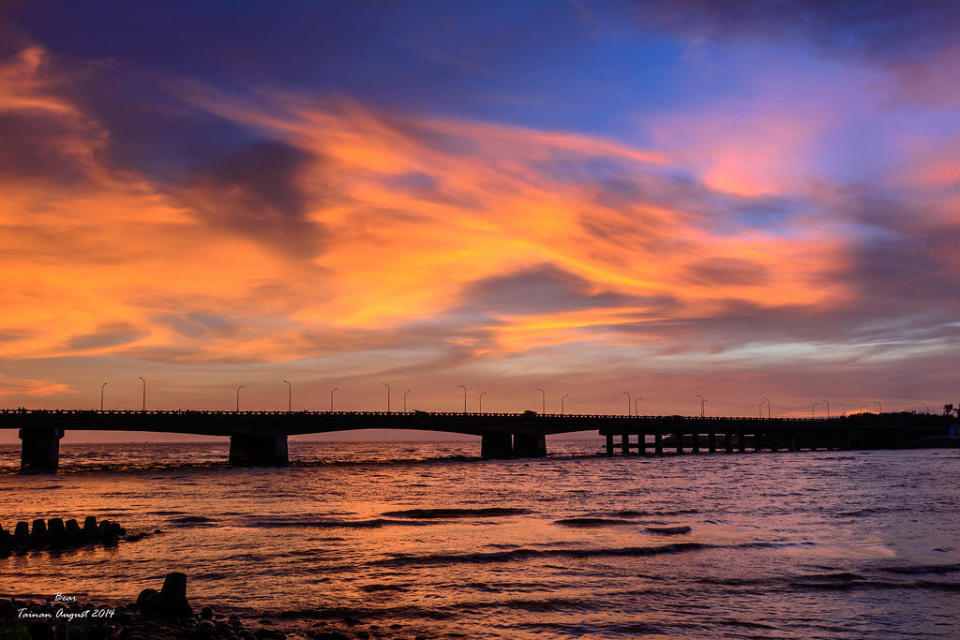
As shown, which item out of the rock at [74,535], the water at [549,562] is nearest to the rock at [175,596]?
the water at [549,562]

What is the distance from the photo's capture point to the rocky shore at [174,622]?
59.5 ft

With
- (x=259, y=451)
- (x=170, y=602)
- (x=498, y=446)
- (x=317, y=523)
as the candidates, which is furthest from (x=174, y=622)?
(x=498, y=446)

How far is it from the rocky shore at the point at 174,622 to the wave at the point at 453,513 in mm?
28302

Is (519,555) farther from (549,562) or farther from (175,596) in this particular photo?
(175,596)

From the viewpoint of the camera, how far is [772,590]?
26.1 meters

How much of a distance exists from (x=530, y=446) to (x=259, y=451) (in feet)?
215

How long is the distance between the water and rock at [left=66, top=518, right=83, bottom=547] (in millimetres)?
1832

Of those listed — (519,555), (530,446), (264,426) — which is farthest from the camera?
(530,446)

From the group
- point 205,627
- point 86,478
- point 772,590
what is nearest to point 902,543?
point 772,590

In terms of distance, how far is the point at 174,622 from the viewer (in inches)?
771

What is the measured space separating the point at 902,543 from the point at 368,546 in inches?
1002

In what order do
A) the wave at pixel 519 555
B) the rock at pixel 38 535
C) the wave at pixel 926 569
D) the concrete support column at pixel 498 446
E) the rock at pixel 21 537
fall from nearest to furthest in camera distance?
the wave at pixel 926 569 → the wave at pixel 519 555 → the rock at pixel 21 537 → the rock at pixel 38 535 → the concrete support column at pixel 498 446

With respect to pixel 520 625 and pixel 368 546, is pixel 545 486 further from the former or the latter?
pixel 520 625

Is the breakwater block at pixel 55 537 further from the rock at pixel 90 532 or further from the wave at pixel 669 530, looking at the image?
the wave at pixel 669 530
